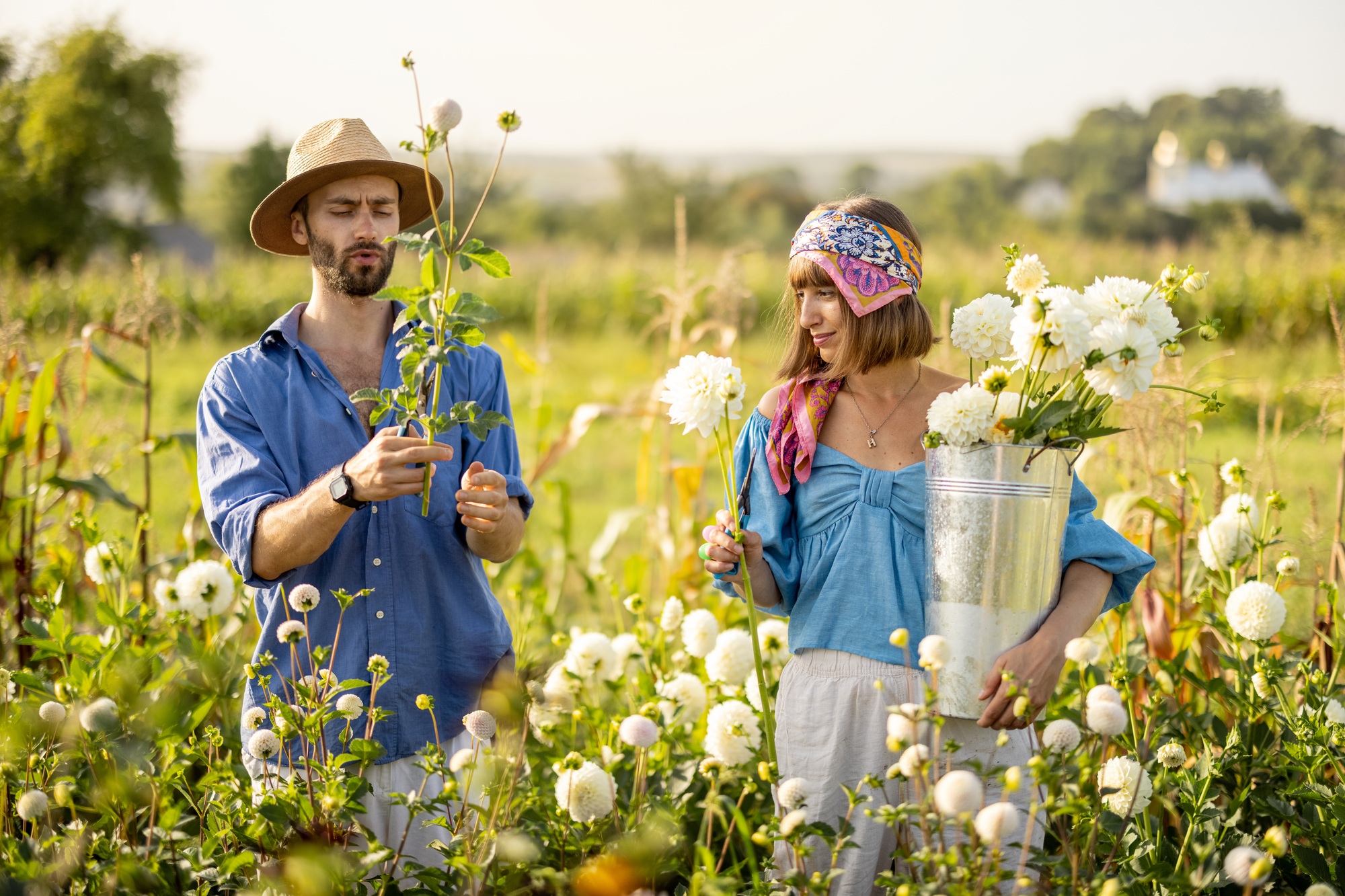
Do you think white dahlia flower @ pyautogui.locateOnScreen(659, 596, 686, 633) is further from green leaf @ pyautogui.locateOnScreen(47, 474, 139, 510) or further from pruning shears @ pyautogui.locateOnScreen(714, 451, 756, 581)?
green leaf @ pyautogui.locateOnScreen(47, 474, 139, 510)

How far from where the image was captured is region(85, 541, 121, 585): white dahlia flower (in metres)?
2.44

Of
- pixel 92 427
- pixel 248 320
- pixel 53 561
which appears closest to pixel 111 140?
pixel 248 320

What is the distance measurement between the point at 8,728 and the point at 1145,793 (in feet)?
6.27

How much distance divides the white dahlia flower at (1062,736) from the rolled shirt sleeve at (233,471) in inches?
58.8

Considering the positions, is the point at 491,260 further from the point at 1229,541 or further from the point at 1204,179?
the point at 1204,179

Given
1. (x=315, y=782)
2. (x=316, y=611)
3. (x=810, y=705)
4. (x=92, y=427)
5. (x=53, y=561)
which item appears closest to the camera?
(x=315, y=782)

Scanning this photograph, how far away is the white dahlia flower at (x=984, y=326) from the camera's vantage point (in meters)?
1.72

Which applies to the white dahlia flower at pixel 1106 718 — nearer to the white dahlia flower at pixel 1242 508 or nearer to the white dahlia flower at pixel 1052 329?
the white dahlia flower at pixel 1052 329

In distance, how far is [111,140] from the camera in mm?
10766

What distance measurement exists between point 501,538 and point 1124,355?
1239 mm

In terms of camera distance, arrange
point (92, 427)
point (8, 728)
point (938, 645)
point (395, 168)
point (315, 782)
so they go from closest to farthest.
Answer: point (938, 645)
point (8, 728)
point (315, 782)
point (395, 168)
point (92, 427)

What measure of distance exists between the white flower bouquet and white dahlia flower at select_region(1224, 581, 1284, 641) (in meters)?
0.52

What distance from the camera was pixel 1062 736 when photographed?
1.49 metres

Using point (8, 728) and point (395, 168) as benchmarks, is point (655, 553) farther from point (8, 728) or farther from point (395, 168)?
point (8, 728)
